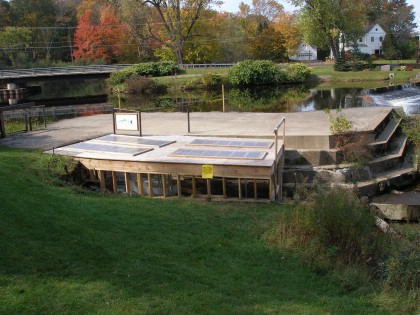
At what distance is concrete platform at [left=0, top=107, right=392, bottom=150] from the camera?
1579 cm

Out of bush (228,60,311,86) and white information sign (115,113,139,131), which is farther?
bush (228,60,311,86)

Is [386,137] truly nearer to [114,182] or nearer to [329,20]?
[114,182]

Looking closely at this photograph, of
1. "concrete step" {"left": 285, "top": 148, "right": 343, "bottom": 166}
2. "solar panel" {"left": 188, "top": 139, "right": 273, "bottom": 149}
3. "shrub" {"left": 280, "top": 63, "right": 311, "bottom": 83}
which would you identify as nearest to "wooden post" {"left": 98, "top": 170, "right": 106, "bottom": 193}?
"solar panel" {"left": 188, "top": 139, "right": 273, "bottom": 149}

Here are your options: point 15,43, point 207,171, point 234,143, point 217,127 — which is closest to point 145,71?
point 15,43

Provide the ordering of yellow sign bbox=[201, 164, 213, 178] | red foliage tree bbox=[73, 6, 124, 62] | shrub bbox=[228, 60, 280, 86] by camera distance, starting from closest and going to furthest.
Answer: yellow sign bbox=[201, 164, 213, 178], shrub bbox=[228, 60, 280, 86], red foliage tree bbox=[73, 6, 124, 62]

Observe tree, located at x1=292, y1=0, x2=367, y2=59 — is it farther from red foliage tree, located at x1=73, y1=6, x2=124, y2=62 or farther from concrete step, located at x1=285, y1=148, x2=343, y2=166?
concrete step, located at x1=285, y1=148, x2=343, y2=166

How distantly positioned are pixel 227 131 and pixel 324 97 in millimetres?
21648

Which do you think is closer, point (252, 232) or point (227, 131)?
point (252, 232)

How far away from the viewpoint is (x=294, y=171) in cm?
1398

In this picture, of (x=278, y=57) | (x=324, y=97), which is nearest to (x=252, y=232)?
(x=324, y=97)

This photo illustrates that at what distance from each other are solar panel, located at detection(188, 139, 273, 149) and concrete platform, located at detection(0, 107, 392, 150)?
1.23m

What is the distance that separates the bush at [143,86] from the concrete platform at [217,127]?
2645cm

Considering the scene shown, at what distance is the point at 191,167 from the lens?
12.0 m

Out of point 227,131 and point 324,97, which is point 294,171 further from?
point 324,97
